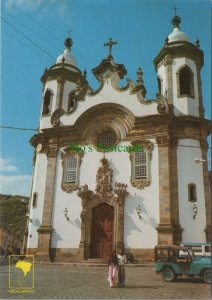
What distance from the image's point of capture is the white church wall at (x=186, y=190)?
21.2 meters

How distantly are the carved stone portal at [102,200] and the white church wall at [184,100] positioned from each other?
22.0 feet

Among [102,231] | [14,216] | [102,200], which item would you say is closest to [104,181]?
[102,200]

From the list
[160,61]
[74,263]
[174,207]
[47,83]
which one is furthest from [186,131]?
[47,83]

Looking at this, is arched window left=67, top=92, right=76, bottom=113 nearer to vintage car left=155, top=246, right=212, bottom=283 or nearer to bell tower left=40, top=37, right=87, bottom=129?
bell tower left=40, top=37, right=87, bottom=129

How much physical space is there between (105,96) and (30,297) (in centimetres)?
1880

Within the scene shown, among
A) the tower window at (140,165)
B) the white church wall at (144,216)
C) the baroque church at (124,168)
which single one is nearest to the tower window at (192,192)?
the baroque church at (124,168)

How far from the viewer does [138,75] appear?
1121 inches

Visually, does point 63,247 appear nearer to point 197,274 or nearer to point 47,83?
point 197,274

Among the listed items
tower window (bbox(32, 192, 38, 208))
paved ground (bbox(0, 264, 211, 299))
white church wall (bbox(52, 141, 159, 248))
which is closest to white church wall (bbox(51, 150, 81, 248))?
white church wall (bbox(52, 141, 159, 248))

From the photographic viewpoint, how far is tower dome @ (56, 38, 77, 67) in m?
31.4

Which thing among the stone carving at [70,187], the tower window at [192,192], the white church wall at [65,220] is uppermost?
the stone carving at [70,187]

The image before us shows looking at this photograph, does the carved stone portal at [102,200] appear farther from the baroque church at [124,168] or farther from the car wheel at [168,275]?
the car wheel at [168,275]

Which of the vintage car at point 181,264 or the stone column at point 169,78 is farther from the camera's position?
the stone column at point 169,78

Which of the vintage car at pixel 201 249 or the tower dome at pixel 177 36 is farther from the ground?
the tower dome at pixel 177 36
